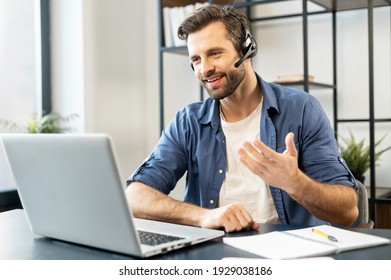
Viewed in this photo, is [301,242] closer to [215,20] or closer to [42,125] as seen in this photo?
[215,20]

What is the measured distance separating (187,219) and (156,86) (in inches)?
84.6

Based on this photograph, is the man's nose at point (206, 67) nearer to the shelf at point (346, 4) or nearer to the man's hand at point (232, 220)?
the man's hand at point (232, 220)

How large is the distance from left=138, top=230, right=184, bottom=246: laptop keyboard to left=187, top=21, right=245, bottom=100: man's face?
722 millimetres

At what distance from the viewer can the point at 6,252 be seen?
3.51ft

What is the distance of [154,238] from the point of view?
1.07 m

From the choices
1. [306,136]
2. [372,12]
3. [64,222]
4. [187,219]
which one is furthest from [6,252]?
[372,12]

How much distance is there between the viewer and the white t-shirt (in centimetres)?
165

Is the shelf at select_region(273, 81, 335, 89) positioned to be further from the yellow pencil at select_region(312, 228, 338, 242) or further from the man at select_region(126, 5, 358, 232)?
the yellow pencil at select_region(312, 228, 338, 242)

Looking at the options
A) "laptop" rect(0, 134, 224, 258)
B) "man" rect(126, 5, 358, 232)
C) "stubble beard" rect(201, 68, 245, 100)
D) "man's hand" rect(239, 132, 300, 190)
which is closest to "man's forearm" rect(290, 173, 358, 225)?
"man" rect(126, 5, 358, 232)

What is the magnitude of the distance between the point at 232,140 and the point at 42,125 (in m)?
1.38

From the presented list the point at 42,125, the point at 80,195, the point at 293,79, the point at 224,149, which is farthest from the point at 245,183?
the point at 42,125

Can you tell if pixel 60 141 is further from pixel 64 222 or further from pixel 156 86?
pixel 156 86
